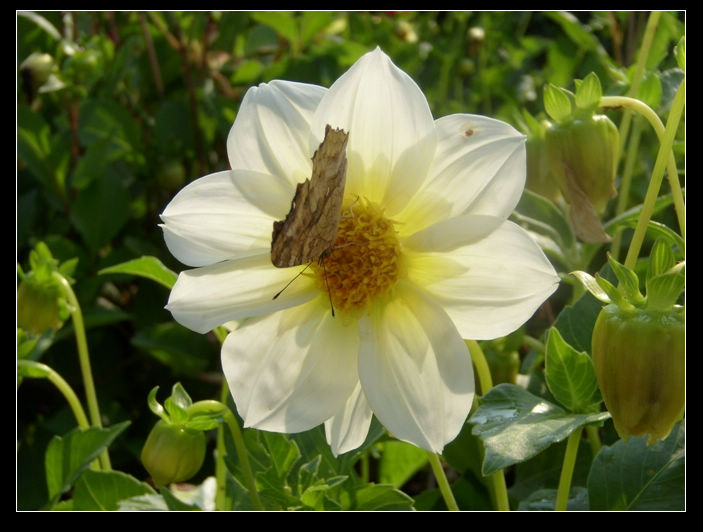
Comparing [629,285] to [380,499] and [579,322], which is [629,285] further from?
[380,499]

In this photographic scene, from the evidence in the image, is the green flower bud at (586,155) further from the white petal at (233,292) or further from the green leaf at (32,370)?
the green leaf at (32,370)

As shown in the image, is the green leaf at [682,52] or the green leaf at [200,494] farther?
the green leaf at [200,494]

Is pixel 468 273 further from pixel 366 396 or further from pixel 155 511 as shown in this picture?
pixel 155 511

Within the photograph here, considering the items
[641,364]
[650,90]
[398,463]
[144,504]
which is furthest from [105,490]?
[650,90]

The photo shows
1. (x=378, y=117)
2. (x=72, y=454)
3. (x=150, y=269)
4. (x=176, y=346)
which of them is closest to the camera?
(x=378, y=117)

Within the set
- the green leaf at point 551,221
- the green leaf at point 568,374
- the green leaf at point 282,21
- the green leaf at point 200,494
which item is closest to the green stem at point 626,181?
the green leaf at point 551,221

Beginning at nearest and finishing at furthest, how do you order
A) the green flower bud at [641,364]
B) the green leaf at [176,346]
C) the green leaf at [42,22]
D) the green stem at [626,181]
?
the green flower bud at [641,364] → the green stem at [626,181] → the green leaf at [176,346] → the green leaf at [42,22]

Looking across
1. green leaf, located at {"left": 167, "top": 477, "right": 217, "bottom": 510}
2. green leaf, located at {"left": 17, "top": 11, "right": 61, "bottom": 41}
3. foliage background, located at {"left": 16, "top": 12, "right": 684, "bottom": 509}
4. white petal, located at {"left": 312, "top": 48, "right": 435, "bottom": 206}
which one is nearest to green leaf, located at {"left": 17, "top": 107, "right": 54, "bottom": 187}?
foliage background, located at {"left": 16, "top": 12, "right": 684, "bottom": 509}
